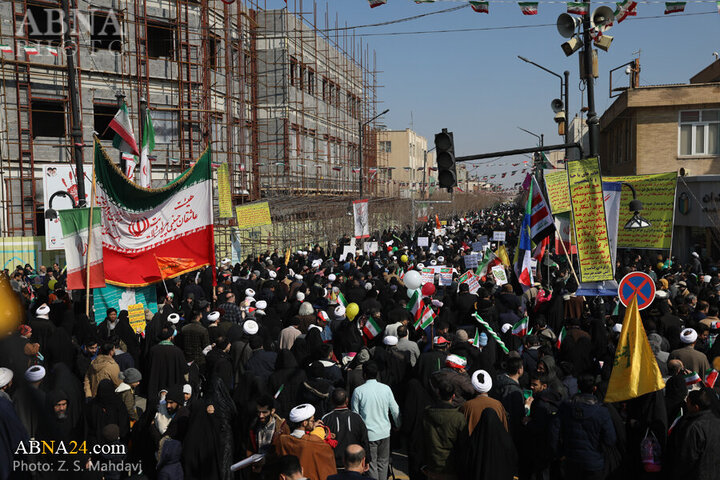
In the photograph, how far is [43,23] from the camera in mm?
24797

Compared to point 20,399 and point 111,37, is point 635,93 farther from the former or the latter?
point 20,399

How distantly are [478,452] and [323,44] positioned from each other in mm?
40902

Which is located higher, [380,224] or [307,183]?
[307,183]

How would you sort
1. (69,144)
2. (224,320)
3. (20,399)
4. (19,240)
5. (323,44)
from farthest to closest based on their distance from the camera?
(323,44), (69,144), (19,240), (224,320), (20,399)

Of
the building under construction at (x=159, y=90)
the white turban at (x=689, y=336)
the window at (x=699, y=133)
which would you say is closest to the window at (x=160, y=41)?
the building under construction at (x=159, y=90)

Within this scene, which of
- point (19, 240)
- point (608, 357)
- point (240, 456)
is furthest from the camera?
point (19, 240)

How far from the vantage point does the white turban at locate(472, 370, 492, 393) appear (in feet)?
20.6

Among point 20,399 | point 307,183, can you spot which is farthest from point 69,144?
point 20,399

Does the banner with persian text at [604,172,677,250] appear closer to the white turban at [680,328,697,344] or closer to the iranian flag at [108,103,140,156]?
the white turban at [680,328,697,344]

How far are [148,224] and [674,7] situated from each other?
391 inches

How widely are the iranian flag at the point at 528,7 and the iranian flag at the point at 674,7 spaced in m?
2.19

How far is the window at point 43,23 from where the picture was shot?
79.3 feet

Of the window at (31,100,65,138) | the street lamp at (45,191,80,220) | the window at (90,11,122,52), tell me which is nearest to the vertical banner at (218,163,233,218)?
the street lamp at (45,191,80,220)

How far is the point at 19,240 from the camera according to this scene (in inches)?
912
